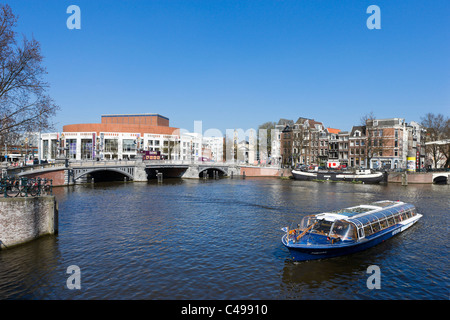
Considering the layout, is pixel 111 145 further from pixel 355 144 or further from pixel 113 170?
pixel 355 144

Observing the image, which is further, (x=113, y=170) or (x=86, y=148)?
(x=86, y=148)

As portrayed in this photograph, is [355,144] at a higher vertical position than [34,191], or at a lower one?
higher

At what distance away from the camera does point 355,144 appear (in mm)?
104812

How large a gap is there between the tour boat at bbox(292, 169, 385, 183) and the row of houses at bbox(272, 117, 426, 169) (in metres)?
11.0

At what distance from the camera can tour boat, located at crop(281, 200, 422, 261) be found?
20188 mm

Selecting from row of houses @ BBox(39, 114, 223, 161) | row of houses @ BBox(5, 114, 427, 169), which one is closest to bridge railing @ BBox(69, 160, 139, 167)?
row of houses @ BBox(5, 114, 427, 169)

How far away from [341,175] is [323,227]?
65.9 metres

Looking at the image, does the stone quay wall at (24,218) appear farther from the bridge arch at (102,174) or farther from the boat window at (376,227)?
the bridge arch at (102,174)

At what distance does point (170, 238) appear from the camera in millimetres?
25938

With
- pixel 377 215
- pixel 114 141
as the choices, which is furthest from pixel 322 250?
pixel 114 141

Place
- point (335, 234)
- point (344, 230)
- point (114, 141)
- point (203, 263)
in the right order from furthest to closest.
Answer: point (114, 141) → point (344, 230) → point (335, 234) → point (203, 263)

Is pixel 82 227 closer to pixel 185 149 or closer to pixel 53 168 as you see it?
pixel 53 168

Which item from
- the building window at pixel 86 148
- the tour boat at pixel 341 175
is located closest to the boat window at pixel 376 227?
the tour boat at pixel 341 175
